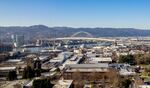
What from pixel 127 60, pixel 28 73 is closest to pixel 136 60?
pixel 127 60

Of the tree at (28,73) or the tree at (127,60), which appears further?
the tree at (127,60)

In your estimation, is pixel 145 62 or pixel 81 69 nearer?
pixel 81 69

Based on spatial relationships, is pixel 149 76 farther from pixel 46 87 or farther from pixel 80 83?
pixel 46 87

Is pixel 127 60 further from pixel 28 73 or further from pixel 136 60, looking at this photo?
pixel 28 73

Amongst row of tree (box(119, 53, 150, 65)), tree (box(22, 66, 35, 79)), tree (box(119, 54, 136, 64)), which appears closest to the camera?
tree (box(22, 66, 35, 79))

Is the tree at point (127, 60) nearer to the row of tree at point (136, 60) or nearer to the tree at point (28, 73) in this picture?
the row of tree at point (136, 60)

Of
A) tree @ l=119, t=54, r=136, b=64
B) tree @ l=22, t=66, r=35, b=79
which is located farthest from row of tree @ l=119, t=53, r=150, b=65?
tree @ l=22, t=66, r=35, b=79

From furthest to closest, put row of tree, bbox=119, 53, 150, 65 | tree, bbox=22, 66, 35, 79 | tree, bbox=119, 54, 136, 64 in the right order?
tree, bbox=119, 54, 136, 64, row of tree, bbox=119, 53, 150, 65, tree, bbox=22, 66, 35, 79

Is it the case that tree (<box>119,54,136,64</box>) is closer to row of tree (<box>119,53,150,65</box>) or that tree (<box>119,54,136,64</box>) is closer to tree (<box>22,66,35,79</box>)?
row of tree (<box>119,53,150,65</box>)

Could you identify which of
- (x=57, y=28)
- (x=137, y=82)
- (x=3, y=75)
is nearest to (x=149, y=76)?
(x=137, y=82)

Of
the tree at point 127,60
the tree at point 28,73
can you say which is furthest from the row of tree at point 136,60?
the tree at point 28,73

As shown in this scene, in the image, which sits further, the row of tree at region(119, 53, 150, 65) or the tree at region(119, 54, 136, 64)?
the tree at region(119, 54, 136, 64)
